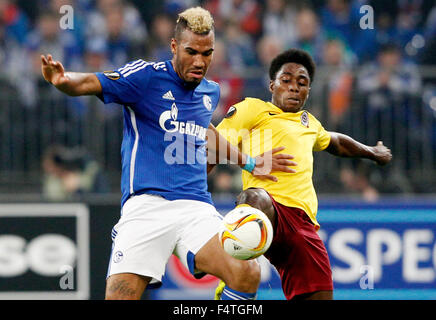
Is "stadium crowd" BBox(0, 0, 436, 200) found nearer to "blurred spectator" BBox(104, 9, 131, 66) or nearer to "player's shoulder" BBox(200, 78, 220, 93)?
"blurred spectator" BBox(104, 9, 131, 66)

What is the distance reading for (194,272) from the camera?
588cm

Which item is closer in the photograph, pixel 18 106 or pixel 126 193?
pixel 126 193

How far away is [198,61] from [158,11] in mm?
6800

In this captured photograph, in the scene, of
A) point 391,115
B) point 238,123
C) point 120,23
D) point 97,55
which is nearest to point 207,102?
point 238,123

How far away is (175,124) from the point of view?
5922 millimetres

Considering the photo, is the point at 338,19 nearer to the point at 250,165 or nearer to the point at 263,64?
the point at 263,64

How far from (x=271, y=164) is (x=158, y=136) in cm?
102

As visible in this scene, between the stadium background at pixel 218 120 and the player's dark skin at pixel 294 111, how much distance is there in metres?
2.51

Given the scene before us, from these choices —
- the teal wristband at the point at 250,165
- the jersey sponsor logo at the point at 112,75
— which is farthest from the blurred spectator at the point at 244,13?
the jersey sponsor logo at the point at 112,75

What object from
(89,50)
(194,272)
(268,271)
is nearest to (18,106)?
(89,50)

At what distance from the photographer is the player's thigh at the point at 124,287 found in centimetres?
558

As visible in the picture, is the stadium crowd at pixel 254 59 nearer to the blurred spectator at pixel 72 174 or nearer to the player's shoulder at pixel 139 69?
the blurred spectator at pixel 72 174
